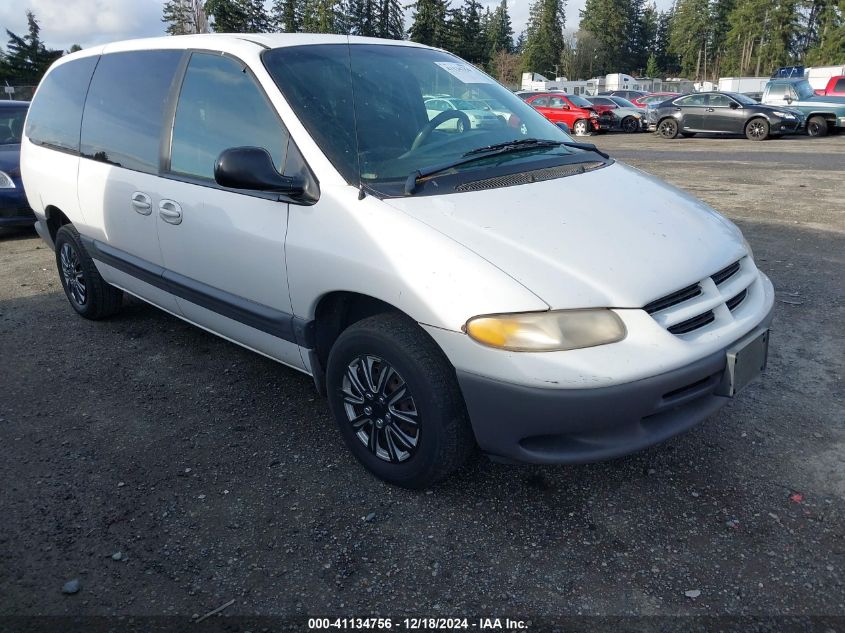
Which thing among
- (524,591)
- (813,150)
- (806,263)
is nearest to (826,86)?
(813,150)

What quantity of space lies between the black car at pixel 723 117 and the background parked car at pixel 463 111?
59.9 ft

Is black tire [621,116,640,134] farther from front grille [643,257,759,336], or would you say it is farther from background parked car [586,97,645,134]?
front grille [643,257,759,336]

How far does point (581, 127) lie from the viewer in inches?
893

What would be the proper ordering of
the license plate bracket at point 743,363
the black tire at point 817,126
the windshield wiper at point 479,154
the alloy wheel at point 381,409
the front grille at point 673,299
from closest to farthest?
the front grille at point 673,299 → the license plate bracket at point 743,363 → the alloy wheel at point 381,409 → the windshield wiper at point 479,154 → the black tire at point 817,126

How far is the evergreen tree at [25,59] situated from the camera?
195ft

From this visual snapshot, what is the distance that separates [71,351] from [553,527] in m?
3.38

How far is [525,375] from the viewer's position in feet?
7.13

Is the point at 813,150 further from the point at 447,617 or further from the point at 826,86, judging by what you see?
the point at 447,617

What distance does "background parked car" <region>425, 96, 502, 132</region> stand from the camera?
3211 mm

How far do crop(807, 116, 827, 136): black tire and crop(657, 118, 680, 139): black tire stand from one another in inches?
148

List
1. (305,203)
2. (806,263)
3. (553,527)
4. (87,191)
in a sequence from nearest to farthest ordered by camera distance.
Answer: (553,527)
(305,203)
(87,191)
(806,263)

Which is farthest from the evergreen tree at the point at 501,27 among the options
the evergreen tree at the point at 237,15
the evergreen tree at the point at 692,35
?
the evergreen tree at the point at 237,15

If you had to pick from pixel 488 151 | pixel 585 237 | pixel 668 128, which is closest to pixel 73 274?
pixel 488 151

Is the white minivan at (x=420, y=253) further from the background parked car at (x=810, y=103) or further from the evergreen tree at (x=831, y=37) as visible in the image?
the evergreen tree at (x=831, y=37)
